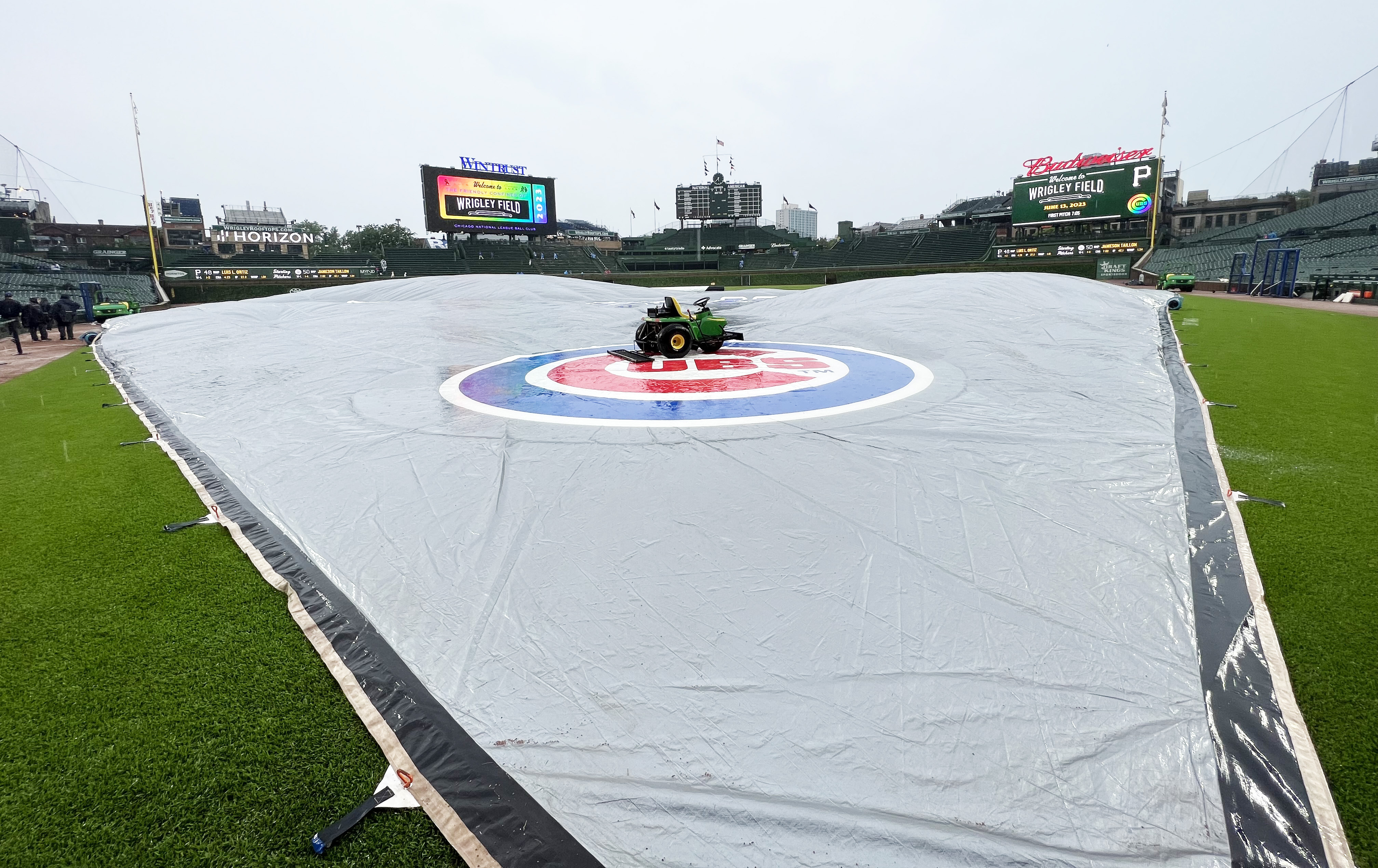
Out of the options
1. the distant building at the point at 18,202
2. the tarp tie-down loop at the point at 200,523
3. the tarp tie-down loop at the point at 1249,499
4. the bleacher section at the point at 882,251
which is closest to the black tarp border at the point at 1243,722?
the tarp tie-down loop at the point at 1249,499

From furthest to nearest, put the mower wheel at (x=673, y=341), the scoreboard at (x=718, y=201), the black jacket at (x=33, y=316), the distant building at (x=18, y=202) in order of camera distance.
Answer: the scoreboard at (x=718, y=201) < the distant building at (x=18, y=202) < the black jacket at (x=33, y=316) < the mower wheel at (x=673, y=341)

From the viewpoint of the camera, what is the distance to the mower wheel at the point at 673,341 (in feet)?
26.6

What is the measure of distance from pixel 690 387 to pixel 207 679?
15.5ft

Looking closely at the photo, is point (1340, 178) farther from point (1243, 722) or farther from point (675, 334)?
point (1243, 722)

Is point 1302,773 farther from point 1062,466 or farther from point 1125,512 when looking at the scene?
point 1062,466

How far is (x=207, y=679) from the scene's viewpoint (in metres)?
2.16

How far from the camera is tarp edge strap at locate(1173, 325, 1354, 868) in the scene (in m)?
1.51

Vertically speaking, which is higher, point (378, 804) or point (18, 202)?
point (18, 202)

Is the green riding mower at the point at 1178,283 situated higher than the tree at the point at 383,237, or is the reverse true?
the tree at the point at 383,237

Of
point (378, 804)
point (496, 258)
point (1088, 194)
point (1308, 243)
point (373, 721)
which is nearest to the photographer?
point (378, 804)

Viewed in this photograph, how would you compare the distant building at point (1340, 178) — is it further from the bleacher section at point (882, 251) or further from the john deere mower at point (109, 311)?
the john deere mower at point (109, 311)

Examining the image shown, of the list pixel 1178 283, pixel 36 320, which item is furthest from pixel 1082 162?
pixel 36 320

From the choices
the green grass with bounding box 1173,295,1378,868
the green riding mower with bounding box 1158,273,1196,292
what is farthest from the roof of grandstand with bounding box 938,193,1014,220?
the green grass with bounding box 1173,295,1378,868

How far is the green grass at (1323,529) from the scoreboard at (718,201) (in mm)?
55987
